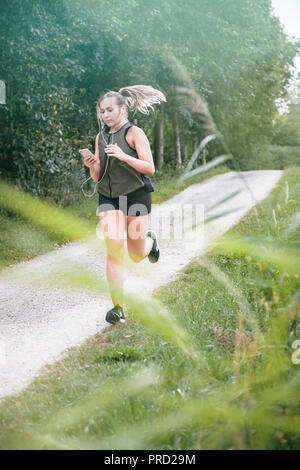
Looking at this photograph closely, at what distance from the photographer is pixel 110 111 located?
13.7 ft

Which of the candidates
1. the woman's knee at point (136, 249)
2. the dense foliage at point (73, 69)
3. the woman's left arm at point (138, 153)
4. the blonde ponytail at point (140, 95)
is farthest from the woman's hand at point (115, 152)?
the dense foliage at point (73, 69)

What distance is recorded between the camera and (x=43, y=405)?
9.45 ft

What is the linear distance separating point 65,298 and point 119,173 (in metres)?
1.66

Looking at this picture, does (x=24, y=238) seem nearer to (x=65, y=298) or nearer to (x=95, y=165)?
(x=65, y=298)

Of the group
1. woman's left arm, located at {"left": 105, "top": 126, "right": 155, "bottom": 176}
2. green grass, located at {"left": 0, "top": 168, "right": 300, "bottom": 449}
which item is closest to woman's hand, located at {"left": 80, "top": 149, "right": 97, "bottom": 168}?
woman's left arm, located at {"left": 105, "top": 126, "right": 155, "bottom": 176}

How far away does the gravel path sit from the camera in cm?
249

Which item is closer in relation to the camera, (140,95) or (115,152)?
(115,152)

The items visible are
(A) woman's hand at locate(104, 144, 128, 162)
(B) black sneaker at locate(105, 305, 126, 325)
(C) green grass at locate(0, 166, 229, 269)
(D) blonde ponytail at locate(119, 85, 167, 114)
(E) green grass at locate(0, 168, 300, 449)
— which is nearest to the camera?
(E) green grass at locate(0, 168, 300, 449)

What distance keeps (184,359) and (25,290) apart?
10.1 ft

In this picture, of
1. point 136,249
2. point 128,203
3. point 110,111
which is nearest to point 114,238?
point 128,203

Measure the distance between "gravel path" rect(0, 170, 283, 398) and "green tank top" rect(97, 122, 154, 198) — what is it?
630 millimetres

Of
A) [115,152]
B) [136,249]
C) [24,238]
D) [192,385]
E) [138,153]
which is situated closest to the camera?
[192,385]

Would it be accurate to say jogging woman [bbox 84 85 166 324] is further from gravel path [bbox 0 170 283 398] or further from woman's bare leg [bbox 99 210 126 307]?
gravel path [bbox 0 170 283 398]

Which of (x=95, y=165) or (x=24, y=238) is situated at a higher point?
(x=95, y=165)
